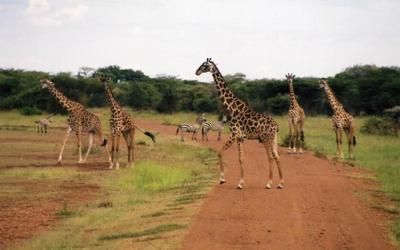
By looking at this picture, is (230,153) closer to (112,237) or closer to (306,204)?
(306,204)

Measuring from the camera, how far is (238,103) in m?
14.4

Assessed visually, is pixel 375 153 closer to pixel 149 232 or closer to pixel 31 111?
pixel 149 232

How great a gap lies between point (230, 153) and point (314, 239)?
1307 cm

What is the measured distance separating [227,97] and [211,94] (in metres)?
41.9

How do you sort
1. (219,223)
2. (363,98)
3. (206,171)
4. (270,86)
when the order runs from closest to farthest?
(219,223)
(206,171)
(363,98)
(270,86)

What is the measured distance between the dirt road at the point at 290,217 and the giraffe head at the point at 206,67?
99.0 inches

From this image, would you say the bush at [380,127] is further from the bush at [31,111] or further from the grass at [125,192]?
the bush at [31,111]

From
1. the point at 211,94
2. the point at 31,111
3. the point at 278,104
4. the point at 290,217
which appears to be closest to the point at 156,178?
the point at 290,217

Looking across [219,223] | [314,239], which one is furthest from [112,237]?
[314,239]

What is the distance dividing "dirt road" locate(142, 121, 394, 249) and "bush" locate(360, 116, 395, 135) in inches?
680

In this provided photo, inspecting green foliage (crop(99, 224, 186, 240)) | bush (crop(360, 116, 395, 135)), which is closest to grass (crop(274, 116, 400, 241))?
bush (crop(360, 116, 395, 135))

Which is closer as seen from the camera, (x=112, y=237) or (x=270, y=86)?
(x=112, y=237)

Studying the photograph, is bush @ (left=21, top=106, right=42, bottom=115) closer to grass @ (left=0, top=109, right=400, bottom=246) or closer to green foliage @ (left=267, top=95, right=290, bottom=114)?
grass @ (left=0, top=109, right=400, bottom=246)

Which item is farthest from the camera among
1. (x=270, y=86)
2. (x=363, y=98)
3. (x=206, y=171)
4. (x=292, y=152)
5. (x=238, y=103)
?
(x=270, y=86)
